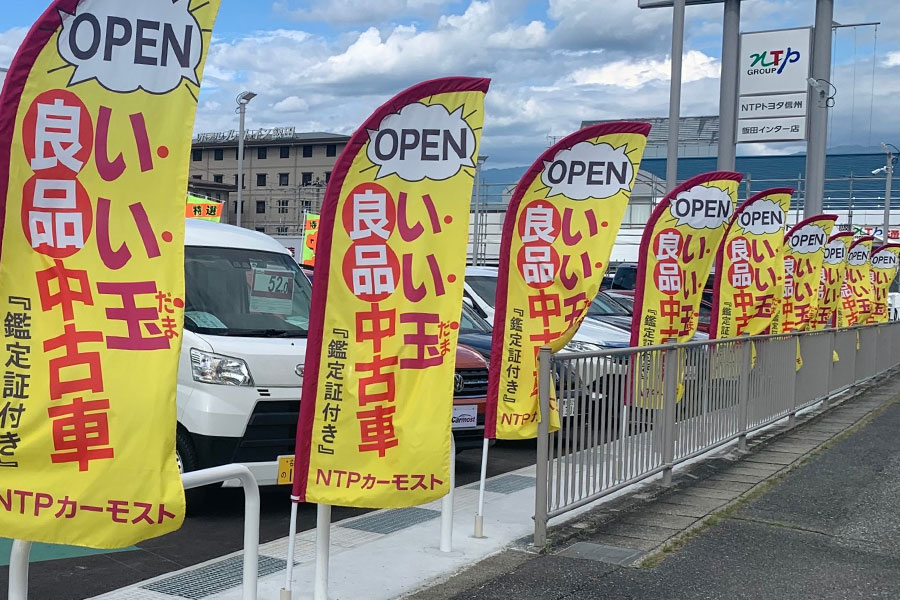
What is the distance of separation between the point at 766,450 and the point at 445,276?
6.44 metres

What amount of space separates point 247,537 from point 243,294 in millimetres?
3676

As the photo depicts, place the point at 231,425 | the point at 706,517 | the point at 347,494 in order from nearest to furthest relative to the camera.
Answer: the point at 347,494 < the point at 231,425 < the point at 706,517

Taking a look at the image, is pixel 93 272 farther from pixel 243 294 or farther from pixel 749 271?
pixel 749 271

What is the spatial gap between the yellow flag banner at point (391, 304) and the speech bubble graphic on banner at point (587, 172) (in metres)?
1.55

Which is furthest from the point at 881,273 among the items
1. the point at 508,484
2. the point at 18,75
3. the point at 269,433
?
the point at 18,75

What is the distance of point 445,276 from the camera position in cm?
497

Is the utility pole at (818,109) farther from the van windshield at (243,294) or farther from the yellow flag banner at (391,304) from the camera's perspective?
the yellow flag banner at (391,304)

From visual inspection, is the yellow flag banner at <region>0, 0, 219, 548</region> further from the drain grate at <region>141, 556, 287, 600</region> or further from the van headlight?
the van headlight

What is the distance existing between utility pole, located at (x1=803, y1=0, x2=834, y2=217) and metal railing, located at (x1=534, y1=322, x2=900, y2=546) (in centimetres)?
634

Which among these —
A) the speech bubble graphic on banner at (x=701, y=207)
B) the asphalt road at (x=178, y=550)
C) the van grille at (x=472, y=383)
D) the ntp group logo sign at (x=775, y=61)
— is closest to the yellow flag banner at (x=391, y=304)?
the asphalt road at (x=178, y=550)

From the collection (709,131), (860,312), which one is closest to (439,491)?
(860,312)

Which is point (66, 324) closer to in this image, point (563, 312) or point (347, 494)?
point (347, 494)

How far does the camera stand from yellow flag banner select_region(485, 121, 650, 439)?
642 cm

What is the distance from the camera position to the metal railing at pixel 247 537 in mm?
3125
